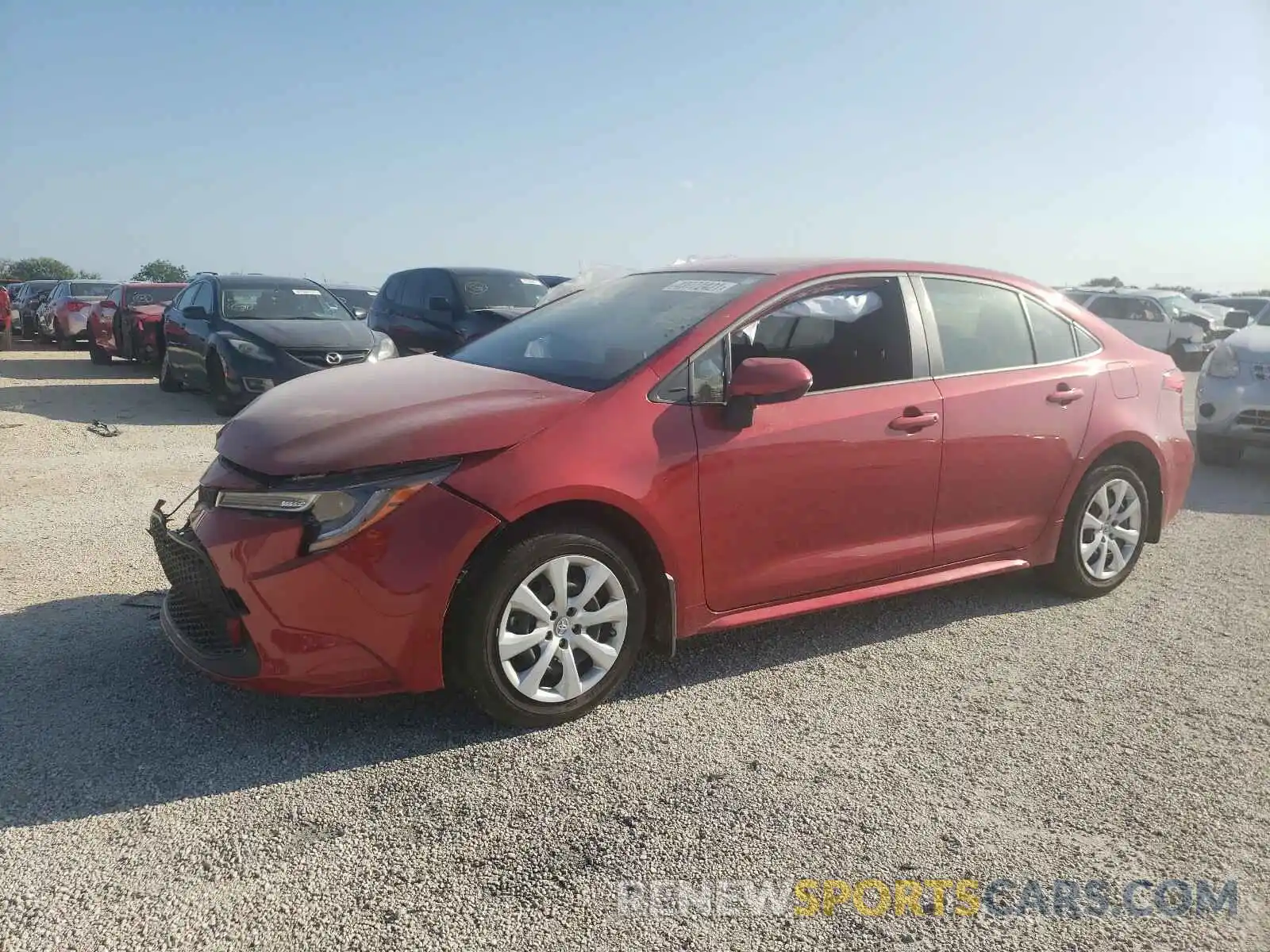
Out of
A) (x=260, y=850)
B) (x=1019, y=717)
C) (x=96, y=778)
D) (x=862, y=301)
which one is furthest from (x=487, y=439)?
(x=1019, y=717)

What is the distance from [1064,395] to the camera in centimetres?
463

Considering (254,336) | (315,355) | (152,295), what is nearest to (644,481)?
(315,355)

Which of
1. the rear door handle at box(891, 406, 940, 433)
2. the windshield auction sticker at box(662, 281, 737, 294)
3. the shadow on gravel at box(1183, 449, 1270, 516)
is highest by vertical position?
the windshield auction sticker at box(662, 281, 737, 294)

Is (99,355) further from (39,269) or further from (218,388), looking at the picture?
(39,269)

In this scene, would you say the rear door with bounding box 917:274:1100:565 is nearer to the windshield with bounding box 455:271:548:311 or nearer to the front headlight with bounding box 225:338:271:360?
the front headlight with bounding box 225:338:271:360

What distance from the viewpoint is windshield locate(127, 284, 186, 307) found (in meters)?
15.8

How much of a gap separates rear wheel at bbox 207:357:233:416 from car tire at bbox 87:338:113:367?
22.3 feet

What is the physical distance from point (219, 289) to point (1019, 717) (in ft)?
34.6

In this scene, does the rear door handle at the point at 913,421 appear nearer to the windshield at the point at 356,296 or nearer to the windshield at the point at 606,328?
the windshield at the point at 606,328

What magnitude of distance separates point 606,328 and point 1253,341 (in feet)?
24.1

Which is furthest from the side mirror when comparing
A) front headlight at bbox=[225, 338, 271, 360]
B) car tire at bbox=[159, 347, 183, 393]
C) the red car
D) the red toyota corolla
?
the red car

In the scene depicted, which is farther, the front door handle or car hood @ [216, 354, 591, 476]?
the front door handle

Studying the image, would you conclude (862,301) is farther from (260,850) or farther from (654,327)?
(260,850)

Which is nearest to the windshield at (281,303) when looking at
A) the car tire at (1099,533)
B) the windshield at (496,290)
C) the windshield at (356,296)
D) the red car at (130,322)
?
the windshield at (496,290)
